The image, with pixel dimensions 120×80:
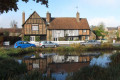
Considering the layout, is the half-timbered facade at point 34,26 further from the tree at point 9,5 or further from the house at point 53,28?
the tree at point 9,5

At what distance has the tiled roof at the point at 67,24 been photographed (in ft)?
142

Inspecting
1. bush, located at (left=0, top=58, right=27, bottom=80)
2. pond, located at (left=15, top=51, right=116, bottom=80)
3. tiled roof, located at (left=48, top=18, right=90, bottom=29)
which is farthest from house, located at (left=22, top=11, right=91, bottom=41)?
bush, located at (left=0, top=58, right=27, bottom=80)

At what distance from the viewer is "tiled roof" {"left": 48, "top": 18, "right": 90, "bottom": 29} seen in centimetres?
4337

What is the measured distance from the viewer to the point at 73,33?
43500mm

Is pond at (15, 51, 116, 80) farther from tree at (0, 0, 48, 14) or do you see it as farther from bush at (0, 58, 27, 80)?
tree at (0, 0, 48, 14)

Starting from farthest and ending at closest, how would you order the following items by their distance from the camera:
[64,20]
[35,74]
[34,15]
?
[64,20] < [34,15] < [35,74]

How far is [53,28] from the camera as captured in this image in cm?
4247

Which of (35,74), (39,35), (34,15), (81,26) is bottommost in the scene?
(35,74)

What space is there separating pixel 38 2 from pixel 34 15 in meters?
36.6

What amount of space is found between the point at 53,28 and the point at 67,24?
4738mm

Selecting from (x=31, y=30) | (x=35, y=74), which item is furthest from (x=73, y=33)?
(x=35, y=74)

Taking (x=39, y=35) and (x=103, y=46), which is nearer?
(x=103, y=46)

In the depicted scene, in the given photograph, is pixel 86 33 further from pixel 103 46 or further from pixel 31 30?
pixel 103 46

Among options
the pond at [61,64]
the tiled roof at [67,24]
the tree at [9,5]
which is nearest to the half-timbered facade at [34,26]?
the tiled roof at [67,24]
